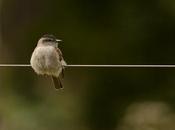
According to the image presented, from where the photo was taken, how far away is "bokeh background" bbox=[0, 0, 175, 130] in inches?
183

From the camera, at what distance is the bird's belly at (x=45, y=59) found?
3.60 meters

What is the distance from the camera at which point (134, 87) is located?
4.89 m

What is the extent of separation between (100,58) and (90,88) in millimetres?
188

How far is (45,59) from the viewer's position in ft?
11.8

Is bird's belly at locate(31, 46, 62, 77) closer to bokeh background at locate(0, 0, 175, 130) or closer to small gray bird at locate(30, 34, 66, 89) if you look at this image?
small gray bird at locate(30, 34, 66, 89)

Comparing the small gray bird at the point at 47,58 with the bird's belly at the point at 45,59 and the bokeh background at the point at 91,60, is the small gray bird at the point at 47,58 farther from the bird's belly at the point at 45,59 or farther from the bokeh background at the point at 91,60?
the bokeh background at the point at 91,60

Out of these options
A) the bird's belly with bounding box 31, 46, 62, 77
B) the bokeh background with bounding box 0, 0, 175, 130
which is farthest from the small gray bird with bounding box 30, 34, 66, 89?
the bokeh background with bounding box 0, 0, 175, 130

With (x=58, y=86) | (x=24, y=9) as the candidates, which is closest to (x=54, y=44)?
(x=58, y=86)

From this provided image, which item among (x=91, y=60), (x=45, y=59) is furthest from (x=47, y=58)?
(x=91, y=60)

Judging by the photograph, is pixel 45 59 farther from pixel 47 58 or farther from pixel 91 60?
pixel 91 60

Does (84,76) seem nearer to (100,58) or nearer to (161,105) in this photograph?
(100,58)

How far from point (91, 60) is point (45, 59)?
1.17 meters

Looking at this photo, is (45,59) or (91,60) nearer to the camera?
(45,59)

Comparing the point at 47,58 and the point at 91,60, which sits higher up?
the point at 47,58
